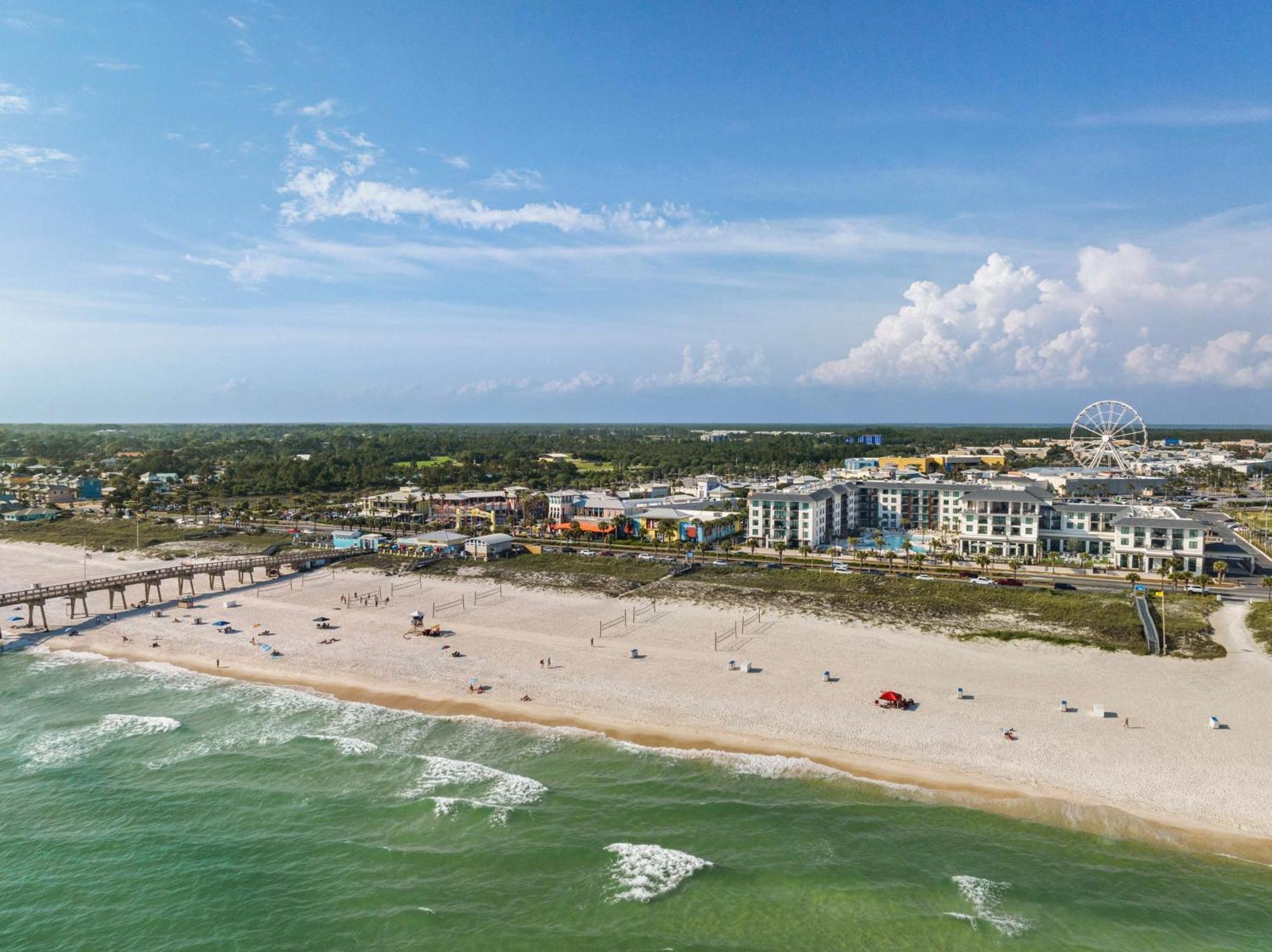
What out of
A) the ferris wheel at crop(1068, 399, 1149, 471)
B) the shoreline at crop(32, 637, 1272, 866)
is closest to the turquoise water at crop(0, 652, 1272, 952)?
the shoreline at crop(32, 637, 1272, 866)

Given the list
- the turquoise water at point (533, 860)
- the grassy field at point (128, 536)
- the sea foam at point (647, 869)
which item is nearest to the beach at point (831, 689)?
the turquoise water at point (533, 860)

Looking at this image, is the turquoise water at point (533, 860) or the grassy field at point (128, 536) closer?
the turquoise water at point (533, 860)

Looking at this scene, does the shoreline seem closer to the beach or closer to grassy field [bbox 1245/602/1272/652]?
the beach

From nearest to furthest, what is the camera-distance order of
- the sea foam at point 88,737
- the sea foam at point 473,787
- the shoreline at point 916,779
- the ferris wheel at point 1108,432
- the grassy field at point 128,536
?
the shoreline at point 916,779
the sea foam at point 473,787
the sea foam at point 88,737
the grassy field at point 128,536
the ferris wheel at point 1108,432

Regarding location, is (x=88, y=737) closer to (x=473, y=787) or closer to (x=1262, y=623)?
(x=473, y=787)

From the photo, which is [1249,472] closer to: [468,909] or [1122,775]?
[1122,775]

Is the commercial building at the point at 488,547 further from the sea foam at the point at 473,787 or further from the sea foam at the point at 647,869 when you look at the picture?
the sea foam at the point at 647,869
